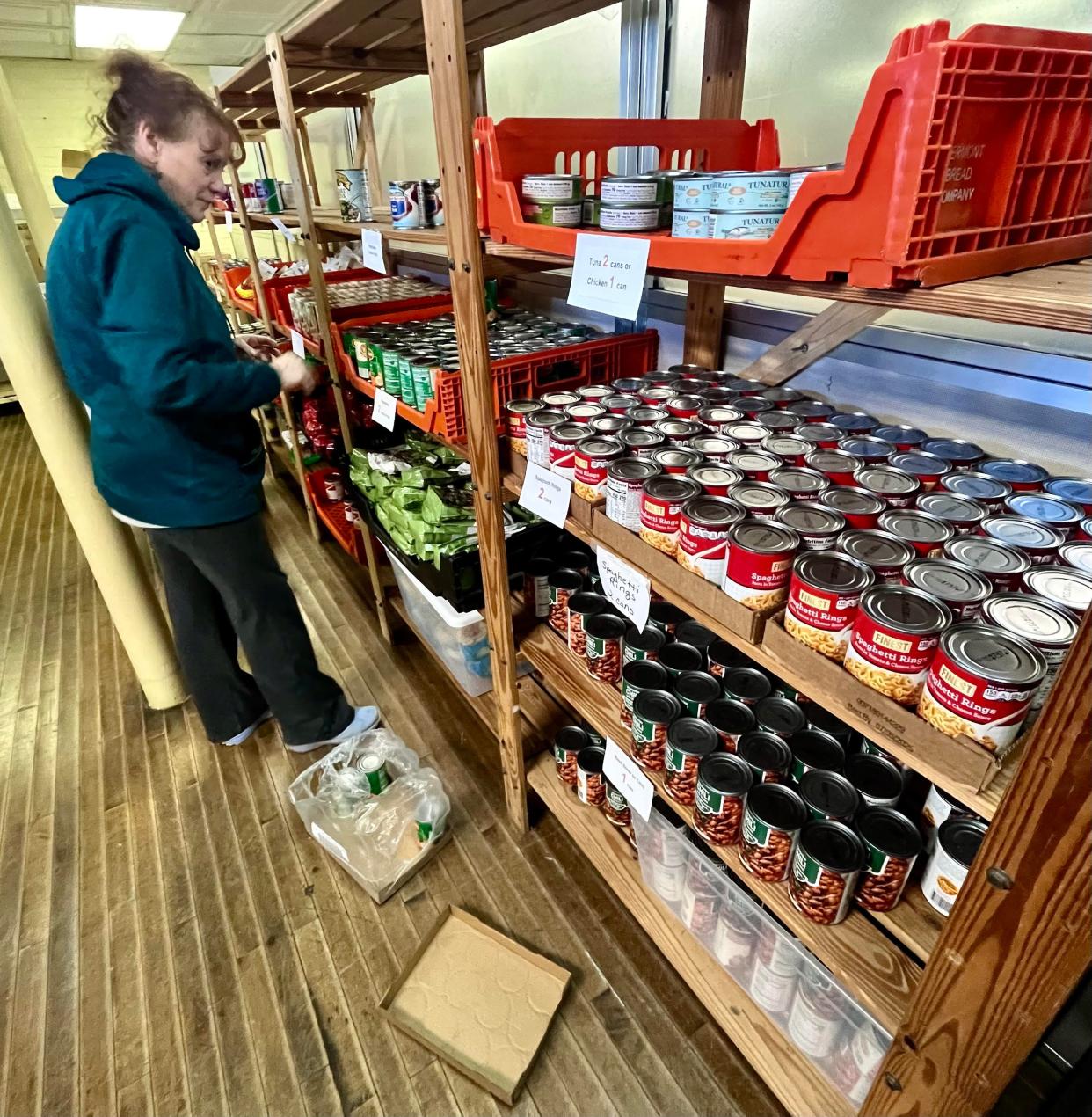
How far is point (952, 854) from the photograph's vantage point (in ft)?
2.71

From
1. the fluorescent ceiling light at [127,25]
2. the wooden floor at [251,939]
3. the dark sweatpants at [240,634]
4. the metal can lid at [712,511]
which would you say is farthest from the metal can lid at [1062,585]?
the fluorescent ceiling light at [127,25]

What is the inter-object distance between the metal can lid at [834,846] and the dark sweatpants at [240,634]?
1.42 m

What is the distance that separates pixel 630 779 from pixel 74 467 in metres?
1.76

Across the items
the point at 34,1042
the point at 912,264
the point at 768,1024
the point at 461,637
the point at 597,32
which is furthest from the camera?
the point at 461,637

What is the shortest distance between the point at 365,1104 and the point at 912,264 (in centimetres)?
159

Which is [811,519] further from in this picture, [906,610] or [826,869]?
[826,869]

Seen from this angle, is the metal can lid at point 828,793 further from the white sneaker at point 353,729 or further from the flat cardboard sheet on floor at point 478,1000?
the white sneaker at point 353,729

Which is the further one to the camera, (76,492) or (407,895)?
(76,492)

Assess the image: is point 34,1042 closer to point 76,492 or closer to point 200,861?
point 200,861

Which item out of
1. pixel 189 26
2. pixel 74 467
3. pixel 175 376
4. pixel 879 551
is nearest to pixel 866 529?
Result: pixel 879 551

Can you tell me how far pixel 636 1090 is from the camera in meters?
1.23

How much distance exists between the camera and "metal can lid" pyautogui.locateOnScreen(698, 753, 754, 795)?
1.05 m

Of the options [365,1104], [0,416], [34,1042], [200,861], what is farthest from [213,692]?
[0,416]

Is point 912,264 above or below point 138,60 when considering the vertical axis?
below
